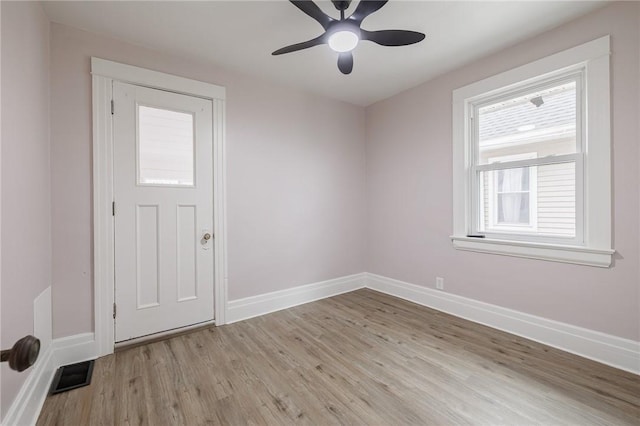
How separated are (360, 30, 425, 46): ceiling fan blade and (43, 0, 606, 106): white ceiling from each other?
0.84 ft

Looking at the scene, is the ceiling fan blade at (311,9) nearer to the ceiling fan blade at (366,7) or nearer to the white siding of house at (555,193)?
the ceiling fan blade at (366,7)

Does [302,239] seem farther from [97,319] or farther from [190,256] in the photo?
[97,319]

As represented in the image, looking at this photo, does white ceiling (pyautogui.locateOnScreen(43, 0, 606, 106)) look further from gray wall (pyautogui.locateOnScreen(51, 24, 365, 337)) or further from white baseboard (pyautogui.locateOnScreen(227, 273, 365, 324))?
white baseboard (pyautogui.locateOnScreen(227, 273, 365, 324))

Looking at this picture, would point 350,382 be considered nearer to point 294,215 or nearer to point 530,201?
point 294,215

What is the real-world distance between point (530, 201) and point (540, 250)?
1.51ft

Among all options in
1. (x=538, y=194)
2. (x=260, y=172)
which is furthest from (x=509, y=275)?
(x=260, y=172)

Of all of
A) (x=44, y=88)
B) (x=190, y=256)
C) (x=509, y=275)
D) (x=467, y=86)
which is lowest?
(x=509, y=275)

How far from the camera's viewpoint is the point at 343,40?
1.89m

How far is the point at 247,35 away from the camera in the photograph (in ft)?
7.62

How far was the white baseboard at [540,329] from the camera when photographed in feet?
6.50

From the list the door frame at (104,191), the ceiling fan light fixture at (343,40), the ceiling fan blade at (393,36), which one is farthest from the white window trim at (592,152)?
the door frame at (104,191)

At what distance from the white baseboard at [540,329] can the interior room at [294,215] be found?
15 millimetres

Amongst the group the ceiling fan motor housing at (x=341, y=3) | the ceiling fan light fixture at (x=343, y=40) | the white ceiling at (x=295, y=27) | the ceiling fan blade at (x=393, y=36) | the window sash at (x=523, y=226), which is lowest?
the window sash at (x=523, y=226)

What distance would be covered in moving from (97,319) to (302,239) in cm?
207
